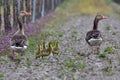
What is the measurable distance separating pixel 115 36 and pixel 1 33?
579 centimetres

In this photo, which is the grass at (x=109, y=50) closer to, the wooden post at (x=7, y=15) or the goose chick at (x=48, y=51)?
the goose chick at (x=48, y=51)

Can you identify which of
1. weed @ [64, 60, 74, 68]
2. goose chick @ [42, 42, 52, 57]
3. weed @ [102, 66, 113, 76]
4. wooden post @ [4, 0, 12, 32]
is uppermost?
wooden post @ [4, 0, 12, 32]

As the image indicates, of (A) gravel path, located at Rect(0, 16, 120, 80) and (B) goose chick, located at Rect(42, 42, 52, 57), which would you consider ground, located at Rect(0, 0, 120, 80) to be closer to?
(A) gravel path, located at Rect(0, 16, 120, 80)

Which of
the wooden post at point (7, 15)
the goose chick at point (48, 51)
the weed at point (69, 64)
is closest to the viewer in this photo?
the weed at point (69, 64)

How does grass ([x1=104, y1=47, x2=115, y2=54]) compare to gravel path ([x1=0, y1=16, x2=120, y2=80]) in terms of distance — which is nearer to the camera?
gravel path ([x1=0, y1=16, x2=120, y2=80])

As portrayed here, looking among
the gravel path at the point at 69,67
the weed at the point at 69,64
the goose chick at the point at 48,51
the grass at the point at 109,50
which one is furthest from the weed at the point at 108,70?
the grass at the point at 109,50

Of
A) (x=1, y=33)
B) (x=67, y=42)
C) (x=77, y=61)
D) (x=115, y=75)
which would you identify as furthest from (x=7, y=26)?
(x=115, y=75)

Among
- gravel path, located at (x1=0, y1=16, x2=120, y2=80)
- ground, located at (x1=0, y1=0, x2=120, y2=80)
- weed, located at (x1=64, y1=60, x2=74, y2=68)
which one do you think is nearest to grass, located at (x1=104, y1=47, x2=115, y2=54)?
ground, located at (x1=0, y1=0, x2=120, y2=80)

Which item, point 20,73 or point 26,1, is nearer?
point 20,73

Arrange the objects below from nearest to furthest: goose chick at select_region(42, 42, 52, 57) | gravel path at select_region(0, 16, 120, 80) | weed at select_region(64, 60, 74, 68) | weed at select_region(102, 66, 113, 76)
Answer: gravel path at select_region(0, 16, 120, 80) < weed at select_region(102, 66, 113, 76) < weed at select_region(64, 60, 74, 68) < goose chick at select_region(42, 42, 52, 57)

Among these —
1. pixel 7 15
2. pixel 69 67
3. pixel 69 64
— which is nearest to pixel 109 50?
pixel 69 64

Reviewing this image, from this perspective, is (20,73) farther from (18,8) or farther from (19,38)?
(18,8)

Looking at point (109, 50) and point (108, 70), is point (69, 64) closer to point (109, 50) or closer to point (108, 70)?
point (108, 70)

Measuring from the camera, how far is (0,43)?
55.6 feet
